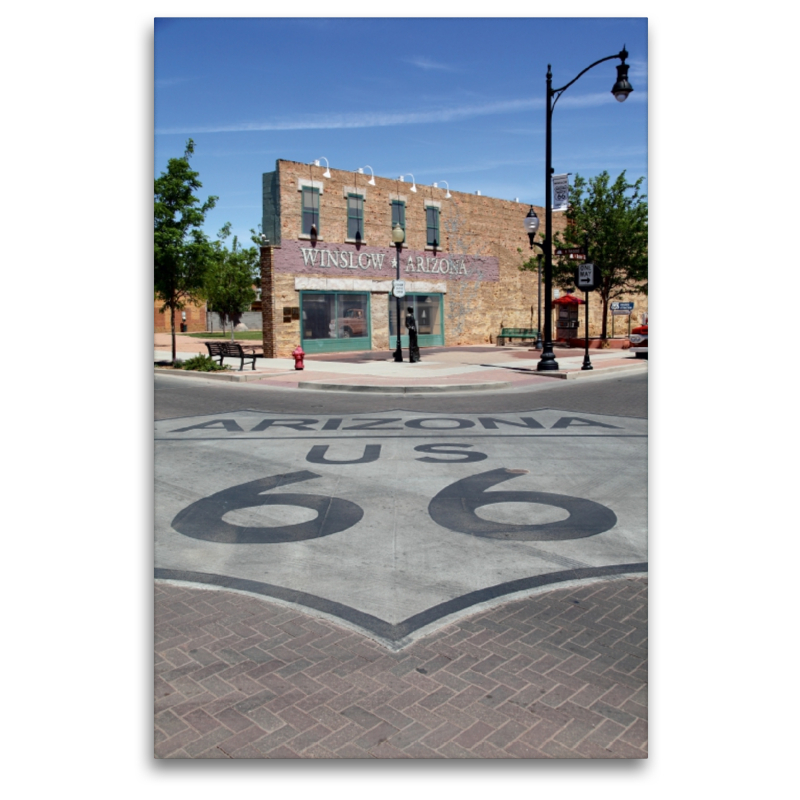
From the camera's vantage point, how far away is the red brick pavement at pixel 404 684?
105 inches

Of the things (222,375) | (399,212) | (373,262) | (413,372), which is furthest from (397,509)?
(399,212)

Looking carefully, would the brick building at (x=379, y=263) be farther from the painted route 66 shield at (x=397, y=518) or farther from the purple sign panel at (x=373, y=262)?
the painted route 66 shield at (x=397, y=518)

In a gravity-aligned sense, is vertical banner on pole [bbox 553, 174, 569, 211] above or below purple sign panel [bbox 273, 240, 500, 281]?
below

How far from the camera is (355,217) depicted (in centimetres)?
2756

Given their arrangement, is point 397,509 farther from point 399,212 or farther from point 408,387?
point 399,212

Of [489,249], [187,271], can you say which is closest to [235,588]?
[187,271]

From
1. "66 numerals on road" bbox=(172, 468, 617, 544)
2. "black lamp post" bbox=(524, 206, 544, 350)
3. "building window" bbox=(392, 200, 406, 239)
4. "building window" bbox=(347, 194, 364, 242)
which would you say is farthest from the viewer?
"building window" bbox=(392, 200, 406, 239)

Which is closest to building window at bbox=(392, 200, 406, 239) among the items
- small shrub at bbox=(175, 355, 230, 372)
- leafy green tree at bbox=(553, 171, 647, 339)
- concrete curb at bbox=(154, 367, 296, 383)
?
leafy green tree at bbox=(553, 171, 647, 339)

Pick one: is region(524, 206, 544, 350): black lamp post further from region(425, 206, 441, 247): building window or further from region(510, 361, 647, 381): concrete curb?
region(425, 206, 441, 247): building window

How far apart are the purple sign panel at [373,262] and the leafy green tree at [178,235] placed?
16.6 metres

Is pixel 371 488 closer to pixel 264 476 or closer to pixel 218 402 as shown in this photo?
pixel 264 476

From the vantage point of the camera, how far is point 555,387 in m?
16.1

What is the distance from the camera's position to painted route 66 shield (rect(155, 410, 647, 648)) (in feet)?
14.0
